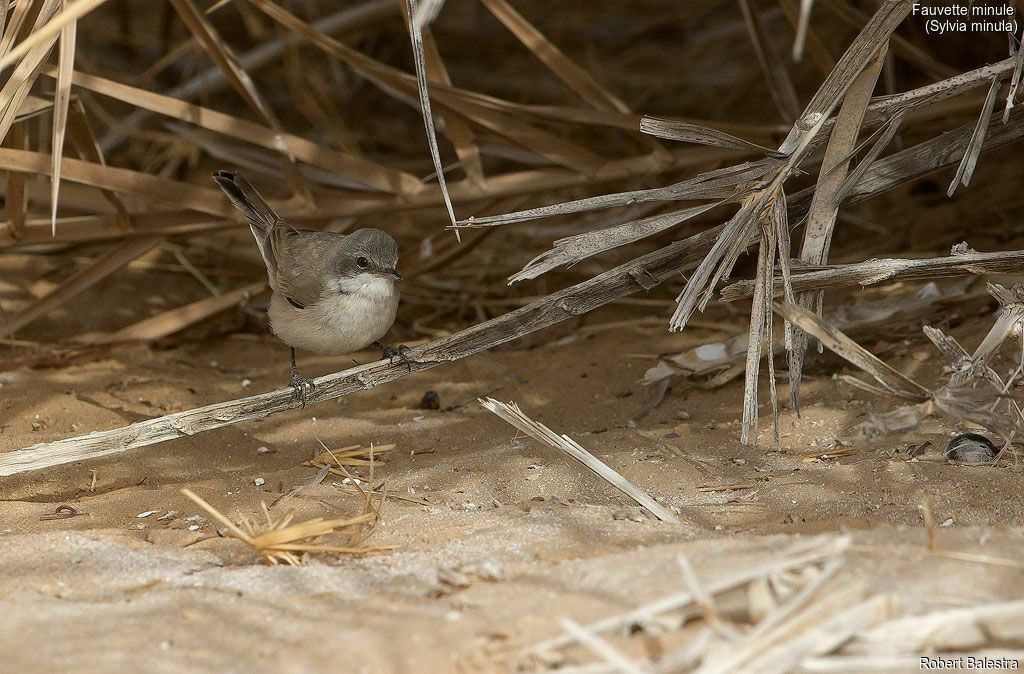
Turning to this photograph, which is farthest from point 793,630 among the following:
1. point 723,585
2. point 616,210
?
point 616,210

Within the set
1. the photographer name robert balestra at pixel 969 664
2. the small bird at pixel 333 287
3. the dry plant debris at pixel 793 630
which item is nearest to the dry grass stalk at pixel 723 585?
the dry plant debris at pixel 793 630

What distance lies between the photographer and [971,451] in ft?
9.96

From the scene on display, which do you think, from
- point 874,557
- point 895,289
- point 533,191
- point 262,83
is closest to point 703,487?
point 874,557

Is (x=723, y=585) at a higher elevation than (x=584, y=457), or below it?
higher

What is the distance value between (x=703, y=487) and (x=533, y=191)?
1991mm

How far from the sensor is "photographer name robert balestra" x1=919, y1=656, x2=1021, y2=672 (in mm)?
1767

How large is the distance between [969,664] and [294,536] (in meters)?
1.76

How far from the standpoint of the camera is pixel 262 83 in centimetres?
903

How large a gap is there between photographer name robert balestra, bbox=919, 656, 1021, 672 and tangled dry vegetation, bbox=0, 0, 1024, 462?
998mm

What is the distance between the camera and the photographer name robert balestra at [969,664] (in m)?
1.77

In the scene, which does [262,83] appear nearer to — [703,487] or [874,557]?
[703,487]

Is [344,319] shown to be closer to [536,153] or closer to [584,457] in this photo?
[536,153]

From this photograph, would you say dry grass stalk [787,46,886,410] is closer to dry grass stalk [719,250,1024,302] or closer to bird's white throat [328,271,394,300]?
dry grass stalk [719,250,1024,302]

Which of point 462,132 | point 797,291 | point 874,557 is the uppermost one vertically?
point 462,132
